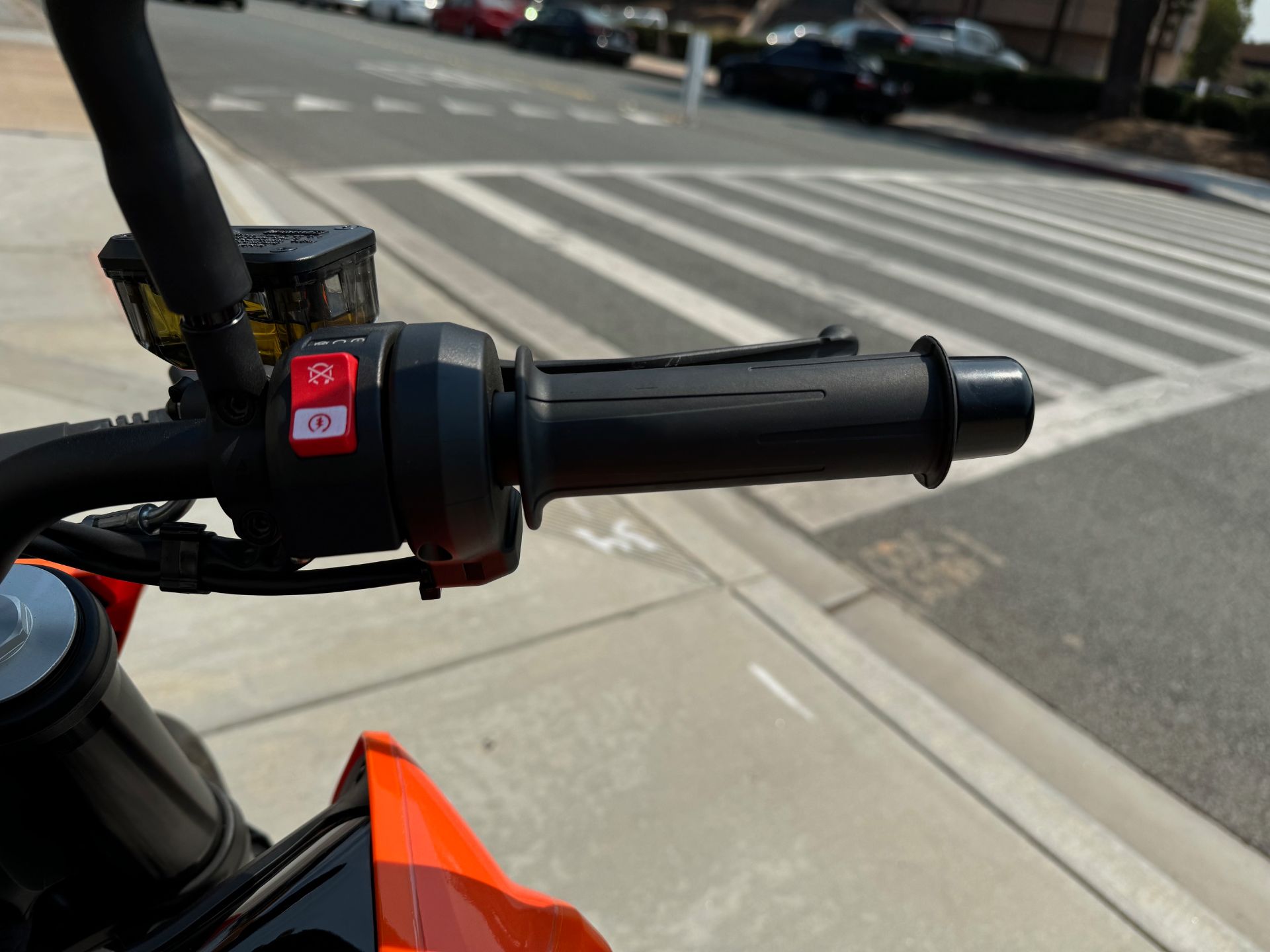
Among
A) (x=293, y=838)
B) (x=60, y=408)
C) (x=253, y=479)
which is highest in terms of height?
(x=253, y=479)

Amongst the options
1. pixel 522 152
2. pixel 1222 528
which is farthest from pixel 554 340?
pixel 522 152

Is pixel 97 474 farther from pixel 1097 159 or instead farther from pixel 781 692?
pixel 1097 159

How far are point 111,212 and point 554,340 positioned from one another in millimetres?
3584

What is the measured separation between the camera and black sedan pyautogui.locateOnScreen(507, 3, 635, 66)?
2617 centimetres

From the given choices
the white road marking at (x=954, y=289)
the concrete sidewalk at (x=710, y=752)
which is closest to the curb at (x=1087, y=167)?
the white road marking at (x=954, y=289)

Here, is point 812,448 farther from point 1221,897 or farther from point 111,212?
point 111,212

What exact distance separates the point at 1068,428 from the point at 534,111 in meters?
11.8

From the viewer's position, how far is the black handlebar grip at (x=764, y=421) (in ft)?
2.52

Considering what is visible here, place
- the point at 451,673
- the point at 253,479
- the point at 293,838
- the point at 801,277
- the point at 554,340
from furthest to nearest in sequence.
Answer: the point at 801,277
the point at 554,340
the point at 451,673
the point at 293,838
the point at 253,479

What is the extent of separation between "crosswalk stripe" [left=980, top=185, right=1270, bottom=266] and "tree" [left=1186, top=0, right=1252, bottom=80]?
28.5 m

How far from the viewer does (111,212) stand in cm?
700

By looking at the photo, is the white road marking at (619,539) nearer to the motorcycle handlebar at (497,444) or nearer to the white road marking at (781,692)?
A: the white road marking at (781,692)

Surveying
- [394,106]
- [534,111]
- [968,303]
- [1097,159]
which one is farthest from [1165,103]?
[968,303]

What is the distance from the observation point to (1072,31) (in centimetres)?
3609
